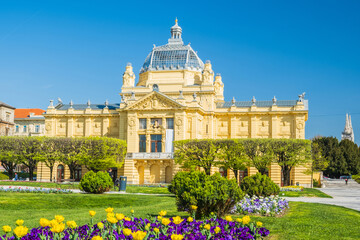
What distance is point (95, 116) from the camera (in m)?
76.6

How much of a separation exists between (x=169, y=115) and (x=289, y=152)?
20.0m

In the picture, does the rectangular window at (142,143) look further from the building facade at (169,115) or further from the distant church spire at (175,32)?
the distant church spire at (175,32)

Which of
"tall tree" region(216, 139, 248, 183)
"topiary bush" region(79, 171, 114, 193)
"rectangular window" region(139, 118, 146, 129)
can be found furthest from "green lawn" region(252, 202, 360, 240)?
"rectangular window" region(139, 118, 146, 129)

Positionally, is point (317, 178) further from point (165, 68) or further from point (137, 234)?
point (137, 234)

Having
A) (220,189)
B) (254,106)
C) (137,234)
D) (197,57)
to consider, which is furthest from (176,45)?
(137,234)

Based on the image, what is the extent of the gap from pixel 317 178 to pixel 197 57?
103 ft

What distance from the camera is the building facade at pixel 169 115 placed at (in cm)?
6775

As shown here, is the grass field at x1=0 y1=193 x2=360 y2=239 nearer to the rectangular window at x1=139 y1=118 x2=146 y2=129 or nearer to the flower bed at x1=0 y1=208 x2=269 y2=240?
the flower bed at x1=0 y1=208 x2=269 y2=240

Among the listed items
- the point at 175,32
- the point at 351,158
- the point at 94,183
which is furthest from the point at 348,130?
the point at 94,183

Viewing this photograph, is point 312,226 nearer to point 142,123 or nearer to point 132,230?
point 132,230

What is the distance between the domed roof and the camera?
76.4 m

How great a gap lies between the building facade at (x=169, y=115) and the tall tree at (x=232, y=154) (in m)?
9.52

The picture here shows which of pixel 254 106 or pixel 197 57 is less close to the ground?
pixel 197 57

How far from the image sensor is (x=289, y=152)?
2301 inches
